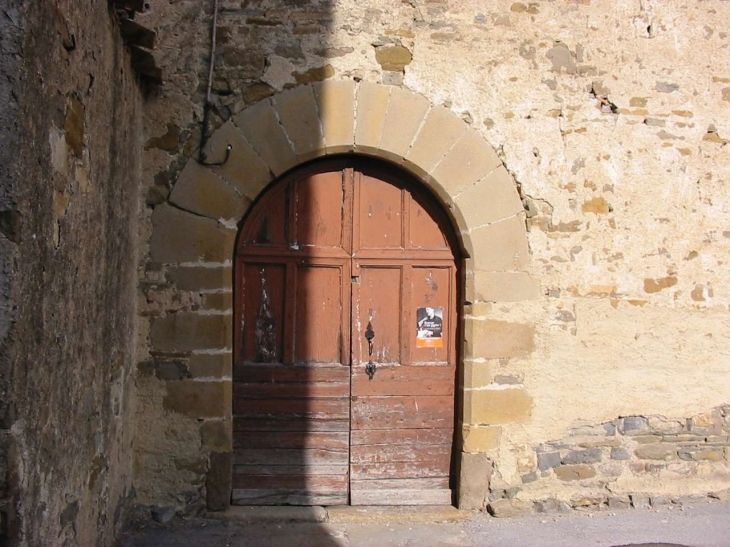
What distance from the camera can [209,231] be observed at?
382 cm

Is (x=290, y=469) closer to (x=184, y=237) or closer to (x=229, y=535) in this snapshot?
(x=229, y=535)

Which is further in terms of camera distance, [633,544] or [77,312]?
[633,544]

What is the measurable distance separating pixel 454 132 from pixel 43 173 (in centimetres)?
239

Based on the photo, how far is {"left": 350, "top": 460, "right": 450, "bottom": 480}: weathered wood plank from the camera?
13.5 ft

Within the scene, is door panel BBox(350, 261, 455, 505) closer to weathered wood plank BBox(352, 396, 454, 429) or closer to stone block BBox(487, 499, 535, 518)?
weathered wood plank BBox(352, 396, 454, 429)

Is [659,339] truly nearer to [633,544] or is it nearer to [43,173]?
[633,544]

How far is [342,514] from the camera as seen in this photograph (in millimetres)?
3979

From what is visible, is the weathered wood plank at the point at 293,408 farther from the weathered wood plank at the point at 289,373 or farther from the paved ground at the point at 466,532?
the paved ground at the point at 466,532

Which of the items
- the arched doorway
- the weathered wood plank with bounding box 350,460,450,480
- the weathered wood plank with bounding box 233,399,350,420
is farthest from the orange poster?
the weathered wood plank with bounding box 350,460,450,480

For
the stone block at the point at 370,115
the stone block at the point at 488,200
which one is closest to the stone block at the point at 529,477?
the stone block at the point at 488,200

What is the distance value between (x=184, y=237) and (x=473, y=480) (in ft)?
7.05

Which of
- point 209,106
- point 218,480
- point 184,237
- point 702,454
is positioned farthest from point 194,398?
point 702,454

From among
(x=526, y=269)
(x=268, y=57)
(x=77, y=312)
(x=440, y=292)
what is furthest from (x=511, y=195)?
(x=77, y=312)

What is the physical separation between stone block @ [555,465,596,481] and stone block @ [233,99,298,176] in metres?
2.39
